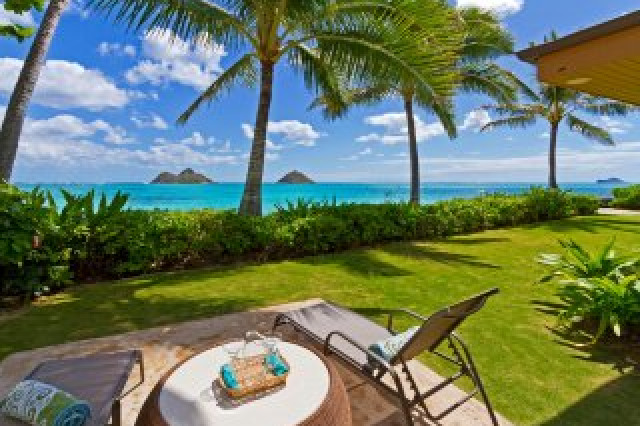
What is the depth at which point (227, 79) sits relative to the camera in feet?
39.0

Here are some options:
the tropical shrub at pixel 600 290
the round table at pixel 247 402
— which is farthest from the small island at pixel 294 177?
the round table at pixel 247 402

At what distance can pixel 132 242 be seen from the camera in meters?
8.27

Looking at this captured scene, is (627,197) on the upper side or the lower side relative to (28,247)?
lower

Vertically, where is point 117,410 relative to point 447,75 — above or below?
below

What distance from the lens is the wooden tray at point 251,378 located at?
3.02m

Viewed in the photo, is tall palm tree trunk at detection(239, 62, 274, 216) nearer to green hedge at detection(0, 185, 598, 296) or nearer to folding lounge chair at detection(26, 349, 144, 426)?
green hedge at detection(0, 185, 598, 296)

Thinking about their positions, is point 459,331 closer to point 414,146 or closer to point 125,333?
point 125,333

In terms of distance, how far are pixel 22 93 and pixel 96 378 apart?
684cm

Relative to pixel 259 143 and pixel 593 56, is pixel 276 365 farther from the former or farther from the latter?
pixel 259 143

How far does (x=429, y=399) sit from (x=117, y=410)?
2.62 m

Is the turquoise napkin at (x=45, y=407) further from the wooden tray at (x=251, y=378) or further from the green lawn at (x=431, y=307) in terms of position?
the green lawn at (x=431, y=307)

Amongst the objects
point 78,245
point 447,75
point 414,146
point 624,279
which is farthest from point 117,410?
point 414,146

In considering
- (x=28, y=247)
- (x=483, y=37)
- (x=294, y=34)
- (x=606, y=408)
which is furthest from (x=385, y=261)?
(x=483, y=37)

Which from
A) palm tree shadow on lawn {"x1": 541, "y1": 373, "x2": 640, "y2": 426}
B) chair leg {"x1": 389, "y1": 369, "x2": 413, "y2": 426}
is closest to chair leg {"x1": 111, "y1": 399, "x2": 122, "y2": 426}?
chair leg {"x1": 389, "y1": 369, "x2": 413, "y2": 426}
